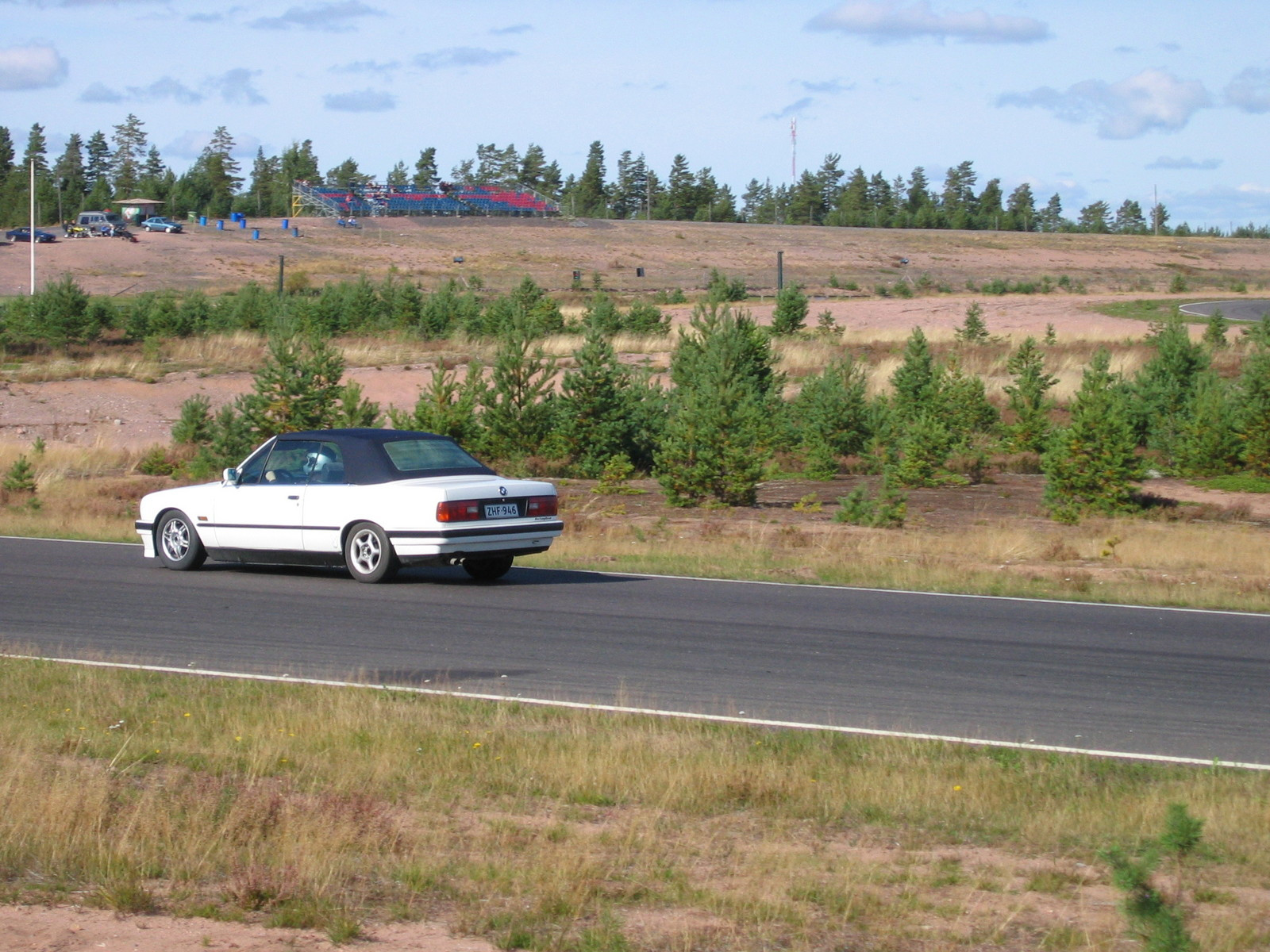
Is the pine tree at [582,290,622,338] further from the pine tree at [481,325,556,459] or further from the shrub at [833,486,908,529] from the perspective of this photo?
the shrub at [833,486,908,529]

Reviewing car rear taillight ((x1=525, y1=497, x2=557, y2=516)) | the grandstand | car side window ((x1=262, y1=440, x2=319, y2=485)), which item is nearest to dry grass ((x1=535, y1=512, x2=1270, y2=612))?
car rear taillight ((x1=525, y1=497, x2=557, y2=516))

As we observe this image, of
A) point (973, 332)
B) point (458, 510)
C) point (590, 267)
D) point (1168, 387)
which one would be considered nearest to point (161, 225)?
point (590, 267)

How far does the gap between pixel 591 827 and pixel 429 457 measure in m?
8.79

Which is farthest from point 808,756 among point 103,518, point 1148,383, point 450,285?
point 450,285

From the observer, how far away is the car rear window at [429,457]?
14.2 meters

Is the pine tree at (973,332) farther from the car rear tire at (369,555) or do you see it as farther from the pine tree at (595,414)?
the car rear tire at (369,555)

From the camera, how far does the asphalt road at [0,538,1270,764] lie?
28.9ft

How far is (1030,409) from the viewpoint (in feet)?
106

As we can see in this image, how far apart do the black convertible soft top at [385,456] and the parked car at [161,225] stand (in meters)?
102

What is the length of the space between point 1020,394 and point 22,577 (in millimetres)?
24041

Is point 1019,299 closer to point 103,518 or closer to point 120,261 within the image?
point 103,518

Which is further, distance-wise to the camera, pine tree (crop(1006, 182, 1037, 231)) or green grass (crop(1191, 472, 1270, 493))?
pine tree (crop(1006, 182, 1037, 231))

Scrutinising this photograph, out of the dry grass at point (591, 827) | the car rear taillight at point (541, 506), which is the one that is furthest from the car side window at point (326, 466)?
the dry grass at point (591, 827)

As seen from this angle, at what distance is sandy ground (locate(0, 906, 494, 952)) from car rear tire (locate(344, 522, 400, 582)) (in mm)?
8931
